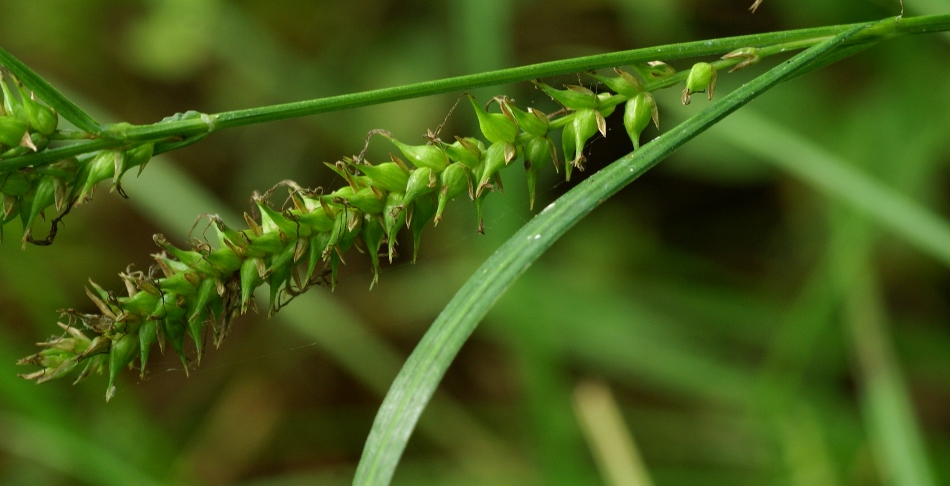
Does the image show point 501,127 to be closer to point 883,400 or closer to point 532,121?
point 532,121

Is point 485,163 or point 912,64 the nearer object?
point 485,163

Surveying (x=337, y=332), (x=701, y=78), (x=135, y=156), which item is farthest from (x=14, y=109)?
(x=337, y=332)

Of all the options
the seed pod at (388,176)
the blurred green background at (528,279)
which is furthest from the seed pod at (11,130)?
the blurred green background at (528,279)

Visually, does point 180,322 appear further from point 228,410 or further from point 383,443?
point 228,410

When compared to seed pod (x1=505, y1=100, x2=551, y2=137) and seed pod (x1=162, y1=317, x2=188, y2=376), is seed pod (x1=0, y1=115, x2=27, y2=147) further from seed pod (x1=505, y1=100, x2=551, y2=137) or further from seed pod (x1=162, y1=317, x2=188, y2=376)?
seed pod (x1=505, y1=100, x2=551, y2=137)

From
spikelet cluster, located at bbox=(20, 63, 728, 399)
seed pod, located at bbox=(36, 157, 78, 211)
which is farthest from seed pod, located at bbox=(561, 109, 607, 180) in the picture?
seed pod, located at bbox=(36, 157, 78, 211)

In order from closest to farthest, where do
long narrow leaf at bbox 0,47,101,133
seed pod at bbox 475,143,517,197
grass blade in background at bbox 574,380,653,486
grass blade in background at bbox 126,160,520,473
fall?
long narrow leaf at bbox 0,47,101,133
seed pod at bbox 475,143,517,197
grass blade in background at bbox 574,380,653,486
grass blade in background at bbox 126,160,520,473

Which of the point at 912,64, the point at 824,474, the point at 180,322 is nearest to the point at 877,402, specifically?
the point at 824,474
